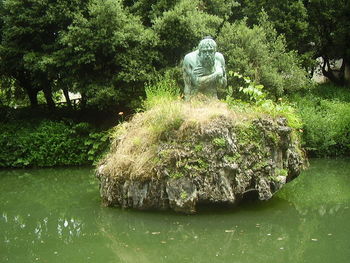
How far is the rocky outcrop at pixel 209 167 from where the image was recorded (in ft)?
23.1

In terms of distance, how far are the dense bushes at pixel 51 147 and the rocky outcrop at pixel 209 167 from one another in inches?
202

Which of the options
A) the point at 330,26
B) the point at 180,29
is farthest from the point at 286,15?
the point at 180,29

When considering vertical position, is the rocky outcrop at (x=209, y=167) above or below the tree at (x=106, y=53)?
below

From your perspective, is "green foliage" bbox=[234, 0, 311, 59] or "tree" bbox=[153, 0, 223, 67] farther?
"green foliage" bbox=[234, 0, 311, 59]

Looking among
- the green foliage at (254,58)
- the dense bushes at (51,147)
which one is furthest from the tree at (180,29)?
the dense bushes at (51,147)

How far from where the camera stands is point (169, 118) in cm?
732

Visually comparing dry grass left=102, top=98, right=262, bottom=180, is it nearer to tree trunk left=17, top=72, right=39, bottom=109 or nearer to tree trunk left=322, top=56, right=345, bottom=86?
tree trunk left=17, top=72, right=39, bottom=109

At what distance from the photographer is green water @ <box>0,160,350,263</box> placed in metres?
5.67

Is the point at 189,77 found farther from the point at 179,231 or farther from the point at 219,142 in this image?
the point at 179,231

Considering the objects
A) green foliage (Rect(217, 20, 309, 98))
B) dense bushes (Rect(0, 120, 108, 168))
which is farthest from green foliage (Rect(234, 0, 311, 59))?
dense bushes (Rect(0, 120, 108, 168))

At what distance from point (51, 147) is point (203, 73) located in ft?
19.0

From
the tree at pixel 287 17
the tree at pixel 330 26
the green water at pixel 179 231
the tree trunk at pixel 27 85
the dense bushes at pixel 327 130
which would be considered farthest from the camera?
the tree at pixel 330 26

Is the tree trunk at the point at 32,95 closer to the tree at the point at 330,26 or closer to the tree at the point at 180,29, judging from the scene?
the tree at the point at 180,29

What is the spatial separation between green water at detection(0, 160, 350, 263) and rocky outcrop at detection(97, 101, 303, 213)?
0.29m
